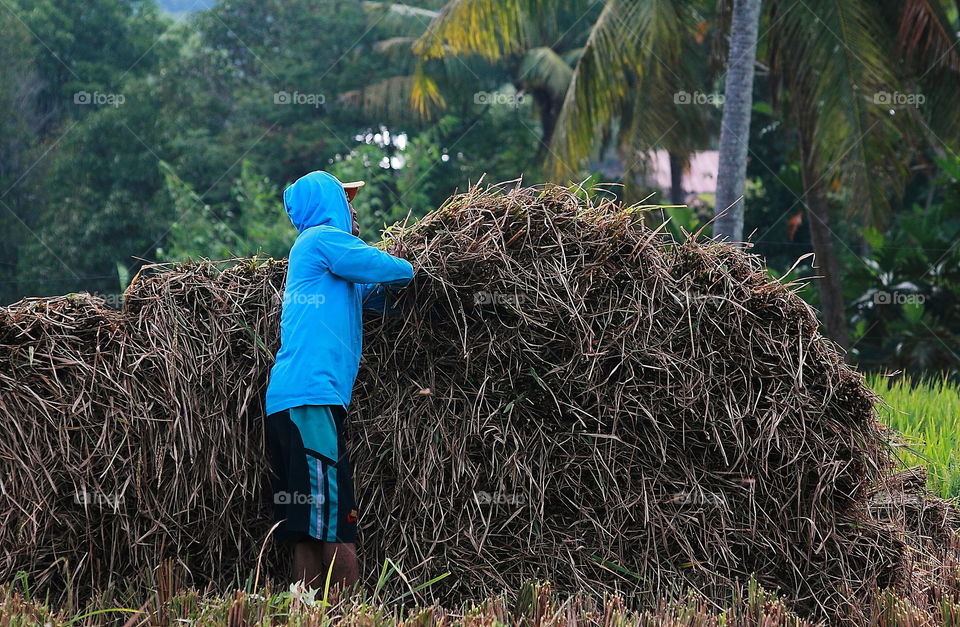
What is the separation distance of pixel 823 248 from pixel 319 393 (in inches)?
405

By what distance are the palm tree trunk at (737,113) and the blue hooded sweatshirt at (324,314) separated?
6.07 metres

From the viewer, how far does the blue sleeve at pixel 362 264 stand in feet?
11.4

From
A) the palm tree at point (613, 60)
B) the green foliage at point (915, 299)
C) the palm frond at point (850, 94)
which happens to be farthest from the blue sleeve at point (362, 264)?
the green foliage at point (915, 299)

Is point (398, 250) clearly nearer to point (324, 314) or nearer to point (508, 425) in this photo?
point (324, 314)

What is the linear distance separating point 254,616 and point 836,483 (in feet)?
7.58

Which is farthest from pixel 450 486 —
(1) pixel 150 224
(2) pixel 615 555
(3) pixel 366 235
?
(1) pixel 150 224

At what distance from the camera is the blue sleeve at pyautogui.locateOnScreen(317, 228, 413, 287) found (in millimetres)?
3467

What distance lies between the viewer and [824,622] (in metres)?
3.51

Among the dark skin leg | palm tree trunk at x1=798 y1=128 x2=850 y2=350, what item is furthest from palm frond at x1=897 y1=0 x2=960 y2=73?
the dark skin leg

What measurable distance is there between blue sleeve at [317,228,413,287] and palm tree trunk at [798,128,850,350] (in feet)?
30.4

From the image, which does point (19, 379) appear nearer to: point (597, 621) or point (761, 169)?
point (597, 621)

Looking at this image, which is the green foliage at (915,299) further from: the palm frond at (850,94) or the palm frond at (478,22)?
the palm frond at (478,22)

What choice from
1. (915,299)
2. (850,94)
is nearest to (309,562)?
(850,94)

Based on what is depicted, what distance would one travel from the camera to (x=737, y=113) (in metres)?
9.12
